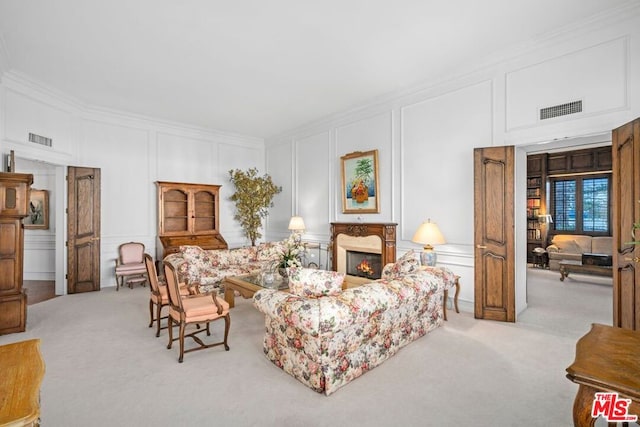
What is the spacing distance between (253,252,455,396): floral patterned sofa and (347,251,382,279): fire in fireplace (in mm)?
2213

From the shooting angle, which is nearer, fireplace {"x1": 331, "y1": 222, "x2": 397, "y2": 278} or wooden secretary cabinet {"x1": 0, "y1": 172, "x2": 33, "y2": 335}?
wooden secretary cabinet {"x1": 0, "y1": 172, "x2": 33, "y2": 335}

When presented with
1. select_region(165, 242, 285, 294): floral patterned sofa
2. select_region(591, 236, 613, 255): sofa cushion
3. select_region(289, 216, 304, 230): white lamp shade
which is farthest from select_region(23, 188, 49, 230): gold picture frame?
select_region(591, 236, 613, 255): sofa cushion

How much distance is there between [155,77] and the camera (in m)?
4.60

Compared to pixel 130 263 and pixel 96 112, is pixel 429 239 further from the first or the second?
pixel 96 112

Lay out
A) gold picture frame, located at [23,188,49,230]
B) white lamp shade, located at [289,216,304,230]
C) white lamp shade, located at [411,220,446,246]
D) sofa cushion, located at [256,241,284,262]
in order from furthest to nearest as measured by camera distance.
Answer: gold picture frame, located at [23,188,49,230] → white lamp shade, located at [289,216,304,230] → sofa cushion, located at [256,241,284,262] → white lamp shade, located at [411,220,446,246]

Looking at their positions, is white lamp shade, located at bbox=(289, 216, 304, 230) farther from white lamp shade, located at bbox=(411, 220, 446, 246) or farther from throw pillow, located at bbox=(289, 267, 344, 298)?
throw pillow, located at bbox=(289, 267, 344, 298)

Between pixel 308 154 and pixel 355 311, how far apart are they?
5123mm

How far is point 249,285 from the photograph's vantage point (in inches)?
162

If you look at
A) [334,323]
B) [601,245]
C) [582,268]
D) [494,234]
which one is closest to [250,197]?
[494,234]

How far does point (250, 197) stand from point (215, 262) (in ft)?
7.43

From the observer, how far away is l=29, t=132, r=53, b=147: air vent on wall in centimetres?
484

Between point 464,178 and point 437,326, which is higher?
point 464,178

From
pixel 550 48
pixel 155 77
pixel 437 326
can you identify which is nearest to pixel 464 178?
pixel 550 48

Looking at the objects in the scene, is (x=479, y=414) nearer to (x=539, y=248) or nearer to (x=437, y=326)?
(x=437, y=326)
